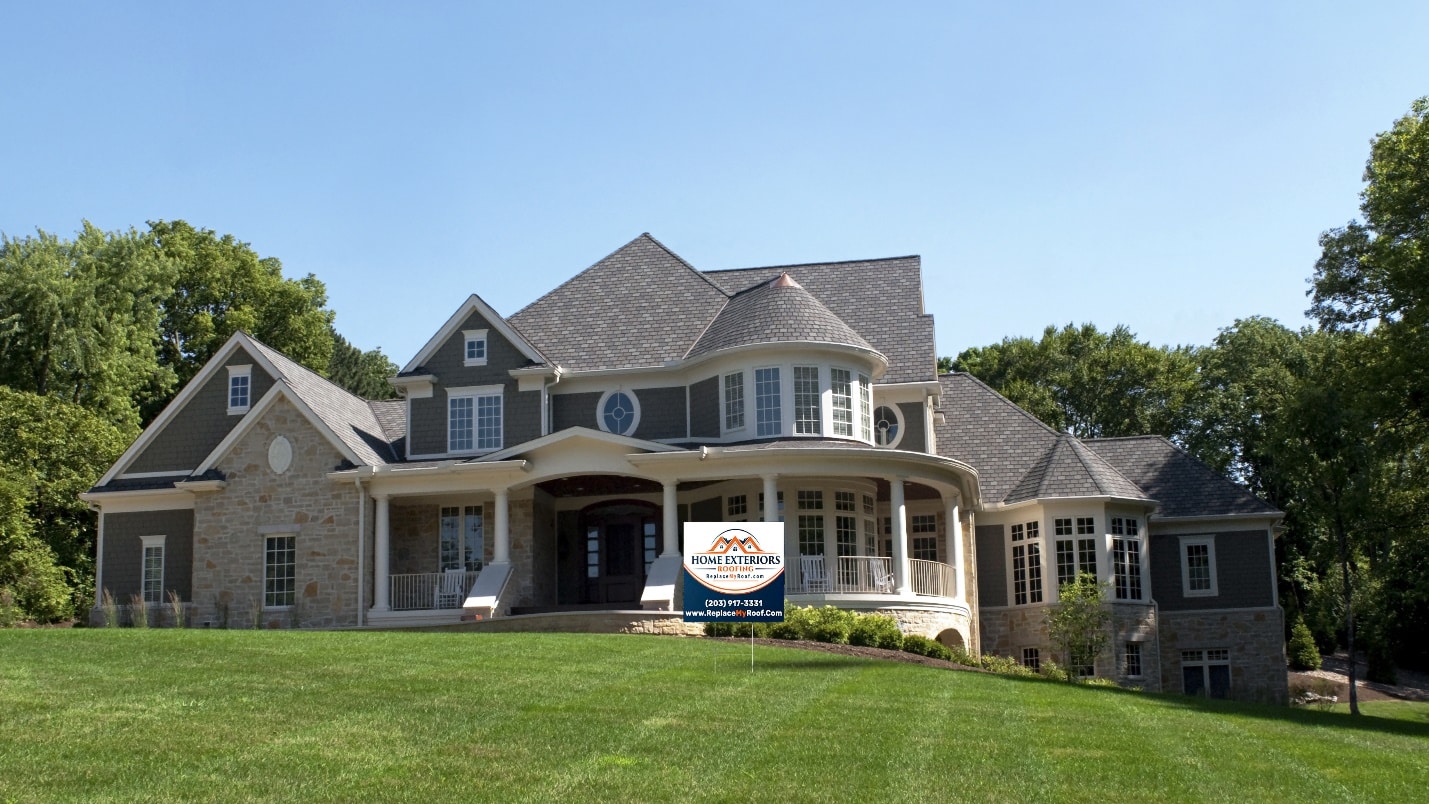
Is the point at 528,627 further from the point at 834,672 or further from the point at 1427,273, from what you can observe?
the point at 1427,273

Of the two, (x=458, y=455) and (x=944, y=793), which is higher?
(x=458, y=455)

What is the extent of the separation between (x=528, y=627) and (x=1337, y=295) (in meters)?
22.2

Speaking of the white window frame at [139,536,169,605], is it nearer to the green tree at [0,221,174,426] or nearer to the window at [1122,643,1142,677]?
the green tree at [0,221,174,426]

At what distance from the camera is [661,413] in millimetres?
32219

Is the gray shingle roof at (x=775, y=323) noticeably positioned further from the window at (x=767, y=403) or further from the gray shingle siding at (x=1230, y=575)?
the gray shingle siding at (x=1230, y=575)

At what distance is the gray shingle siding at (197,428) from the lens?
33375mm

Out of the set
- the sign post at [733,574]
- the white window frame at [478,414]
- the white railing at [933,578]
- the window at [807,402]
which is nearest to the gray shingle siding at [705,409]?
Result: the window at [807,402]

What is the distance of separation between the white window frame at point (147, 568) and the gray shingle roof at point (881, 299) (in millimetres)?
15024

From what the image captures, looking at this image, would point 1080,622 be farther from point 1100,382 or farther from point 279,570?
point 1100,382

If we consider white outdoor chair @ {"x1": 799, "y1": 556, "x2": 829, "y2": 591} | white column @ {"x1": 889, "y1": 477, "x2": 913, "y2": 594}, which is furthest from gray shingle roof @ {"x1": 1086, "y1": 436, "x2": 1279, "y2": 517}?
white outdoor chair @ {"x1": 799, "y1": 556, "x2": 829, "y2": 591}

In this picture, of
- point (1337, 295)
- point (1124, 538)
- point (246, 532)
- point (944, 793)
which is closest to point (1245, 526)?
point (1124, 538)

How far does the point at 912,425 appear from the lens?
33375 mm

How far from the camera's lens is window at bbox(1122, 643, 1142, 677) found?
108 feet

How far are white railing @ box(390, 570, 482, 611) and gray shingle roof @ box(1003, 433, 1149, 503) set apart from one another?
513 inches
